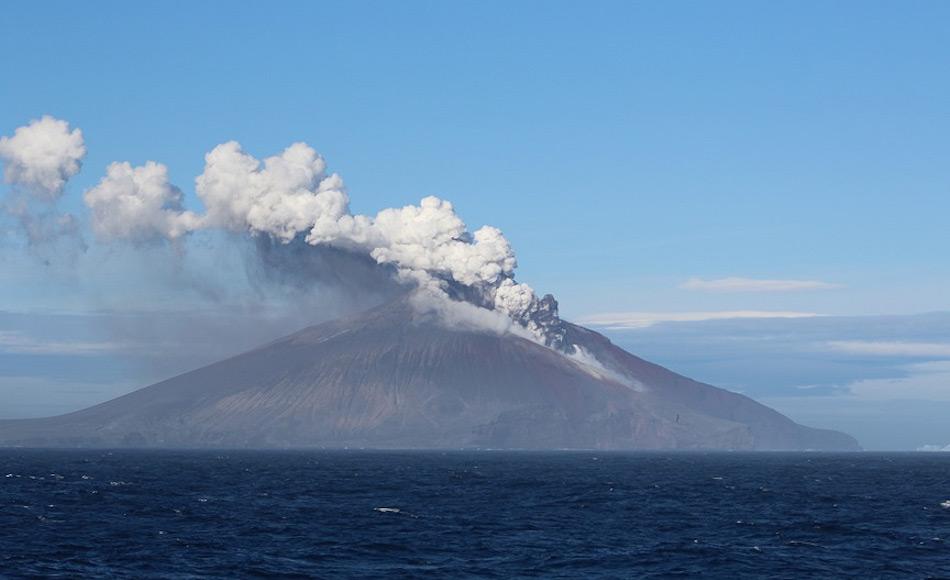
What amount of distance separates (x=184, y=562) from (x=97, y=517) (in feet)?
104

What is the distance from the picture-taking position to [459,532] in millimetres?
101062

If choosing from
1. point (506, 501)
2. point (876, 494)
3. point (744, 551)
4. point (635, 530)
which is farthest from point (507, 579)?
point (876, 494)

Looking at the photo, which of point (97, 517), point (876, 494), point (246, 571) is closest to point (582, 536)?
point (246, 571)

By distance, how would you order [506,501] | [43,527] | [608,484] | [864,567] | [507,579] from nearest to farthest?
[507,579] → [864,567] → [43,527] → [506,501] → [608,484]

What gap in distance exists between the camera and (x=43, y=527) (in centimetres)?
9838

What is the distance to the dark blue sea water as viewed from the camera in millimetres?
80125

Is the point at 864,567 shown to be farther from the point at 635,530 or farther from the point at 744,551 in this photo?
the point at 635,530

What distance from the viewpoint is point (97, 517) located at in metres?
108

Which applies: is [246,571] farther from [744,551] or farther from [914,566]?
[914,566]

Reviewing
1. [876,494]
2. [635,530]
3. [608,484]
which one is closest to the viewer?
[635,530]

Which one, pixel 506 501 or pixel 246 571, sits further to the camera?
pixel 506 501

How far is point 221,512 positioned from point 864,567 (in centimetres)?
5834

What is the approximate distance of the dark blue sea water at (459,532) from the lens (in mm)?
80125

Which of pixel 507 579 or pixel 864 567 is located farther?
pixel 864 567
